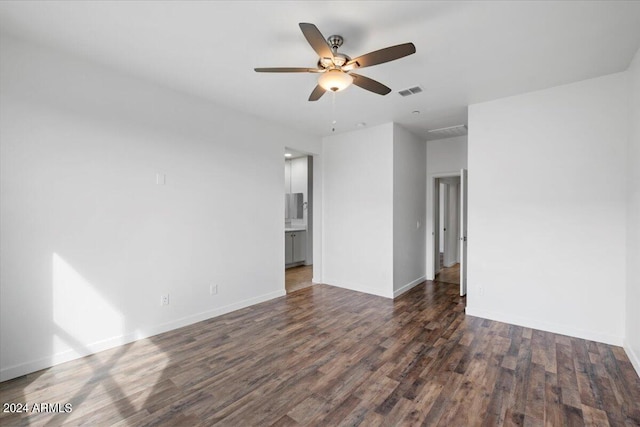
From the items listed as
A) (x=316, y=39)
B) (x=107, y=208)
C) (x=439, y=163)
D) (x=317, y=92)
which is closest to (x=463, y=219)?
(x=439, y=163)

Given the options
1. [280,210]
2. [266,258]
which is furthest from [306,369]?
[280,210]

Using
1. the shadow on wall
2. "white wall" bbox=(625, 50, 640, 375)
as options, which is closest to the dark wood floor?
the shadow on wall

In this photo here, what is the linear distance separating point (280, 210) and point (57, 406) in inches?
130

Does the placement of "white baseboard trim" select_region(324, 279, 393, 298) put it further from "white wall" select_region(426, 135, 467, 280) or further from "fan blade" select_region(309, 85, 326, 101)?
"fan blade" select_region(309, 85, 326, 101)

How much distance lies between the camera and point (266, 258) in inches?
179

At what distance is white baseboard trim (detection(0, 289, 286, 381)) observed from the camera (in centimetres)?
245

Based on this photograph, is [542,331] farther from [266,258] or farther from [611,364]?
[266,258]

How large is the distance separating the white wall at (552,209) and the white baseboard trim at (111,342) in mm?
3415

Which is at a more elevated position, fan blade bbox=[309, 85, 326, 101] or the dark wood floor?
fan blade bbox=[309, 85, 326, 101]

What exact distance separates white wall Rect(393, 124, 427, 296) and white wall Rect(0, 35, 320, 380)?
2392 mm

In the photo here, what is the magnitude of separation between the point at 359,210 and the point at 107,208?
3.62 metres

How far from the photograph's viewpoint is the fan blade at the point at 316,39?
1780 millimetres

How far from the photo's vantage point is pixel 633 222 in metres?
2.77

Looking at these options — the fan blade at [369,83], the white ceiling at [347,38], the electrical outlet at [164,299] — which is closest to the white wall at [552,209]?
the white ceiling at [347,38]
